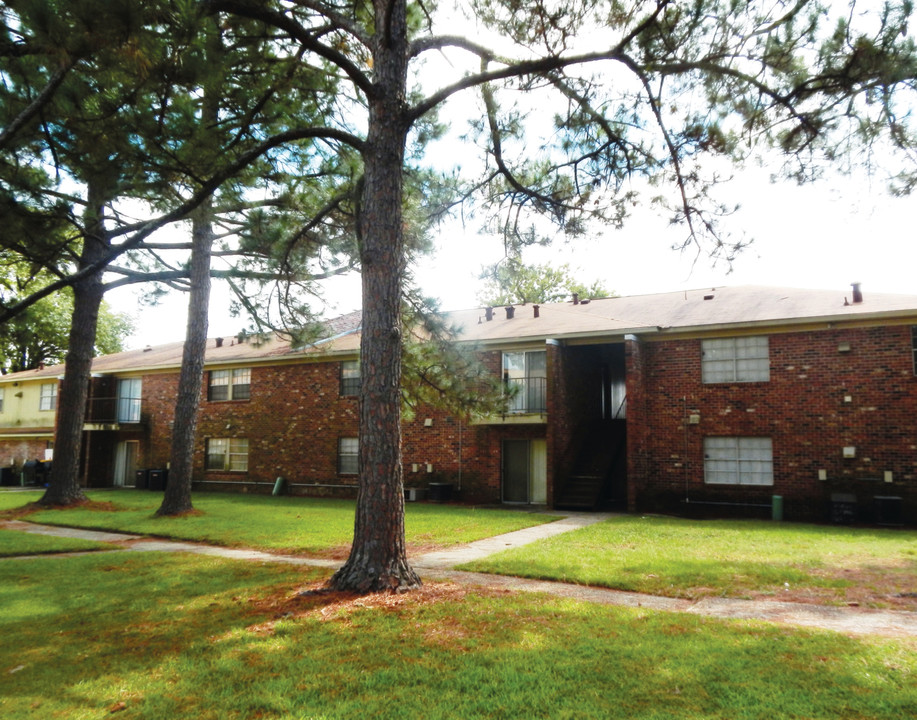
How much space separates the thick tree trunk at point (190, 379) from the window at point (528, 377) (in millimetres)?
7814

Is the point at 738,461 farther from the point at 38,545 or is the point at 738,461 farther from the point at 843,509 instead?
the point at 38,545

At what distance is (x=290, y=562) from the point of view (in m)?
9.27

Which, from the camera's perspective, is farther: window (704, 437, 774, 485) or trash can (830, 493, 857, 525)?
window (704, 437, 774, 485)

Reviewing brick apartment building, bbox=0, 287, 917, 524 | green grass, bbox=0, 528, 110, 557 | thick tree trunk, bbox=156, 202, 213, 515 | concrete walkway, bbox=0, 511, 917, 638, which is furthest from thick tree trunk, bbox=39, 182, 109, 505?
brick apartment building, bbox=0, 287, 917, 524

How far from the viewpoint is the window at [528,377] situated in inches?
719

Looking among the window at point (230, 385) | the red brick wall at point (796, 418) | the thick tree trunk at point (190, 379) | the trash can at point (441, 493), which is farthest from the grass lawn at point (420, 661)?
the window at point (230, 385)

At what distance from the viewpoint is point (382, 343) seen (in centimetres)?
722

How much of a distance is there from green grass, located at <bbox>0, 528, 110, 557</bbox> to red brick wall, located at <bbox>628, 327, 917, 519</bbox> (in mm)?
11974

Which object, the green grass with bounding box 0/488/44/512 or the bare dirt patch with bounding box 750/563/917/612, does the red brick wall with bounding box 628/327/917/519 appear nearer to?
the bare dirt patch with bounding box 750/563/917/612

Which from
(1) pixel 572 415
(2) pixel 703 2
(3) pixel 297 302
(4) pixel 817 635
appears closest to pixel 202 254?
(3) pixel 297 302

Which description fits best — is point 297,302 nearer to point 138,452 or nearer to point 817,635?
point 817,635

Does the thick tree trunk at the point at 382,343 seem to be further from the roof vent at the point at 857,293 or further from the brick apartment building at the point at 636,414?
the roof vent at the point at 857,293

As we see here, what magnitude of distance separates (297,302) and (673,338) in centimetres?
987

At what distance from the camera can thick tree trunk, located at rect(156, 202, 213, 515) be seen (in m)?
15.2
